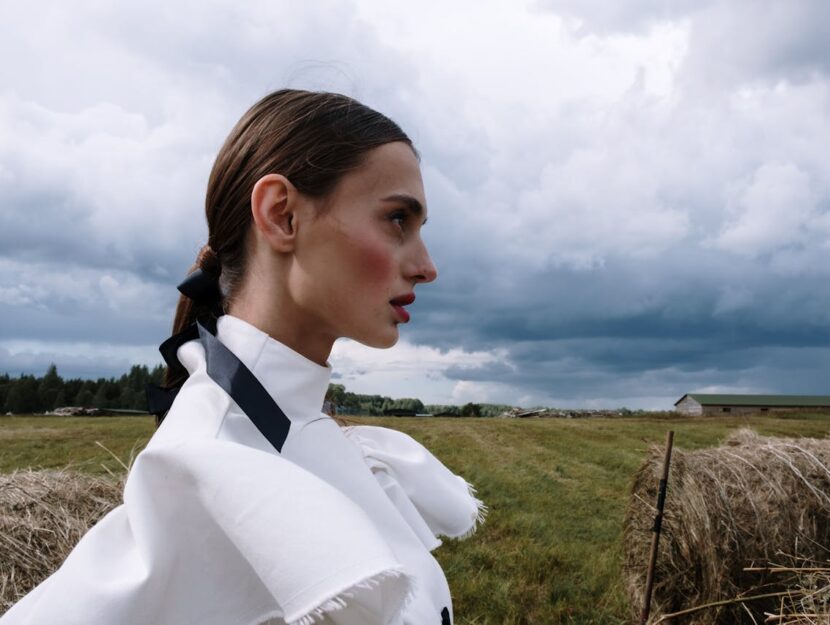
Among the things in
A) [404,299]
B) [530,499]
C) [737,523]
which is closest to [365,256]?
[404,299]

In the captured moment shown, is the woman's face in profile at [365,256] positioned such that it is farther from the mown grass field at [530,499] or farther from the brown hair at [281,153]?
the mown grass field at [530,499]

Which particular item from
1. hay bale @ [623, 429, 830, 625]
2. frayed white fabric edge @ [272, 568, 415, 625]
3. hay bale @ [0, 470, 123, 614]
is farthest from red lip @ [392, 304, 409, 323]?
hay bale @ [623, 429, 830, 625]

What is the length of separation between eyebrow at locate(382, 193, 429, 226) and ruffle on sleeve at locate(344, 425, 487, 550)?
601 millimetres

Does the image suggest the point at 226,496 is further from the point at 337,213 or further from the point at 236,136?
the point at 236,136

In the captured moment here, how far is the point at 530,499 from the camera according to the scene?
35.9 feet

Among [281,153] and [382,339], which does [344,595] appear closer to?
[382,339]

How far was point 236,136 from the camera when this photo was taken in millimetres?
1576

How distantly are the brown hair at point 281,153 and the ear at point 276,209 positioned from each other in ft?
0.11

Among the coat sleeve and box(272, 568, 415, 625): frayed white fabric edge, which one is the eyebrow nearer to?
the coat sleeve

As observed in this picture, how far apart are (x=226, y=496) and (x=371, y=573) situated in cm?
27

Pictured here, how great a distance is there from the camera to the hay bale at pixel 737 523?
5.04 meters

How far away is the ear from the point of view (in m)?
1.36

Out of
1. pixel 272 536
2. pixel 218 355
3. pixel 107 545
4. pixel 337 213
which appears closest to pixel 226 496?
pixel 272 536

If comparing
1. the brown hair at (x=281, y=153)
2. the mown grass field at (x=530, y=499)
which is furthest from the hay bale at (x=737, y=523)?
the brown hair at (x=281, y=153)
